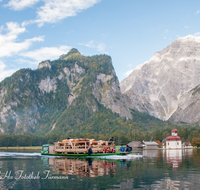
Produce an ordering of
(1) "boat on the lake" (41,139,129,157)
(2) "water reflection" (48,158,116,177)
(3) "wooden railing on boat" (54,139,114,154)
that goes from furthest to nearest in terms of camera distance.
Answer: (3) "wooden railing on boat" (54,139,114,154), (1) "boat on the lake" (41,139,129,157), (2) "water reflection" (48,158,116,177)

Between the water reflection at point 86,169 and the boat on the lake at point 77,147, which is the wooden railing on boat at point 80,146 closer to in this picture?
the boat on the lake at point 77,147

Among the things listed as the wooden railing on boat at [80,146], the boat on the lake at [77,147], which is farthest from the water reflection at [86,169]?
the wooden railing on boat at [80,146]

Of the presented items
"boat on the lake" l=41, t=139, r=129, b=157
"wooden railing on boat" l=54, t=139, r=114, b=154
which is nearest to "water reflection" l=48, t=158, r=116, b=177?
"boat on the lake" l=41, t=139, r=129, b=157

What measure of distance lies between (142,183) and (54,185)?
30.9 ft

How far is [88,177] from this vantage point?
1201 inches

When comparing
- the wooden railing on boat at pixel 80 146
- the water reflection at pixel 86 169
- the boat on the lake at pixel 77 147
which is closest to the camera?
the water reflection at pixel 86 169

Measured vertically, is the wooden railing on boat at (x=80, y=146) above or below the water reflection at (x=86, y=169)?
→ above

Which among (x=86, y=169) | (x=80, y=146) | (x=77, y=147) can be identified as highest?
(x=80, y=146)

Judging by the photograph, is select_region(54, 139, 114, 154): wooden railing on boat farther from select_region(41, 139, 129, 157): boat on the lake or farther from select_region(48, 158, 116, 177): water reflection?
select_region(48, 158, 116, 177): water reflection

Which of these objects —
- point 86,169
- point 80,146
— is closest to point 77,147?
point 80,146

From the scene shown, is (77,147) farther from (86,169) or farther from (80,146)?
(86,169)

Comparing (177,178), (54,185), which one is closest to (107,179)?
(54,185)

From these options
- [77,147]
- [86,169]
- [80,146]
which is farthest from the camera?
[77,147]

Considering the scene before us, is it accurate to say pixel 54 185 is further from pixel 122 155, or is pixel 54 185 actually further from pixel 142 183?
pixel 122 155
